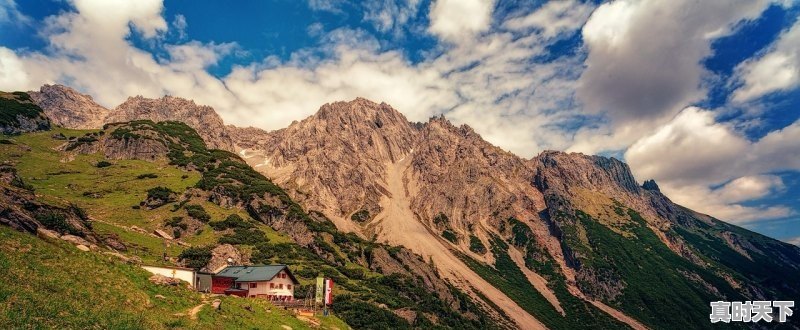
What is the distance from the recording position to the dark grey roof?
2995 inches

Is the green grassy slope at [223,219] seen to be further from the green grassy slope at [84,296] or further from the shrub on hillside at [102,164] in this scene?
the green grassy slope at [84,296]

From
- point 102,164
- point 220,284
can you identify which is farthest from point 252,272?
point 102,164

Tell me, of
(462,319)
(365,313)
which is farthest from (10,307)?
(462,319)

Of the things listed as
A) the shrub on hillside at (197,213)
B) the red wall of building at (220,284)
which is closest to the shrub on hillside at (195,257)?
the red wall of building at (220,284)

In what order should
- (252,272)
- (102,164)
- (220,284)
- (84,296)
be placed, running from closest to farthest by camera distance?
(84,296), (220,284), (252,272), (102,164)

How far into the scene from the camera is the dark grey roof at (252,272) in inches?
2995

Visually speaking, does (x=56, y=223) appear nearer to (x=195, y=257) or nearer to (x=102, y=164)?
(x=195, y=257)

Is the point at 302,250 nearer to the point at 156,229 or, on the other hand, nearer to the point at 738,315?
the point at 156,229

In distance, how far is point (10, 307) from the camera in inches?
972

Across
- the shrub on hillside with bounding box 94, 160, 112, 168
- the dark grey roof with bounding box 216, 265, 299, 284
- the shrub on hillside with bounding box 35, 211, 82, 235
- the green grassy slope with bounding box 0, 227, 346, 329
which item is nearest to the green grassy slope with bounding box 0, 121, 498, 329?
the shrub on hillside with bounding box 94, 160, 112, 168

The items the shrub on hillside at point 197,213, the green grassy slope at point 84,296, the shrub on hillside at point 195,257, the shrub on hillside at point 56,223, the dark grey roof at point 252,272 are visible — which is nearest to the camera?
the green grassy slope at point 84,296

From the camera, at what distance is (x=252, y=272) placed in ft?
259

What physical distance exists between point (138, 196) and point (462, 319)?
405 feet

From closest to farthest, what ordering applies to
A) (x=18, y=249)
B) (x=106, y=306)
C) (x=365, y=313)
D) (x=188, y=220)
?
(x=106, y=306), (x=18, y=249), (x=365, y=313), (x=188, y=220)
